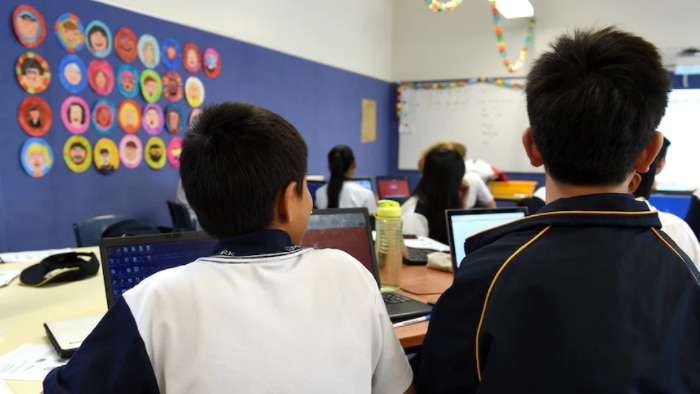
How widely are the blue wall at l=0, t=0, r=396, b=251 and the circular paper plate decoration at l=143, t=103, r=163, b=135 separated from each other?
2.1 inches

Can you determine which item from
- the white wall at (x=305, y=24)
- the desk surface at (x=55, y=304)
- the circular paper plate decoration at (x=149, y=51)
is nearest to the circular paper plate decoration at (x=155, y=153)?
the circular paper plate decoration at (x=149, y=51)

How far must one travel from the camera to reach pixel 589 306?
2.19ft

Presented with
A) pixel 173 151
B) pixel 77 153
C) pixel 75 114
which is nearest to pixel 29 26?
pixel 75 114

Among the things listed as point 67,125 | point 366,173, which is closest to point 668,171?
point 366,173

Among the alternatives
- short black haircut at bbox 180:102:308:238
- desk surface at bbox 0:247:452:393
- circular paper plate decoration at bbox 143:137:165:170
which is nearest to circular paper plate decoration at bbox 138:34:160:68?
circular paper plate decoration at bbox 143:137:165:170

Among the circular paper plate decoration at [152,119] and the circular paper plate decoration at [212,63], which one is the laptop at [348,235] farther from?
the circular paper plate decoration at [212,63]

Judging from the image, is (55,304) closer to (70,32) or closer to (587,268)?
(587,268)

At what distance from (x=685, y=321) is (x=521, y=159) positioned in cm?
558

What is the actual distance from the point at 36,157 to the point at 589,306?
3188mm

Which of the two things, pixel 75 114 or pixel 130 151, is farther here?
pixel 130 151

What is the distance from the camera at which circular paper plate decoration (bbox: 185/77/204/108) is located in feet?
12.9

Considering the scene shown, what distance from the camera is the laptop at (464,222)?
1621 mm

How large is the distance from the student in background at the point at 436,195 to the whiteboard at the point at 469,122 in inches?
150

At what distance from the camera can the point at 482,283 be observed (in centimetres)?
75
